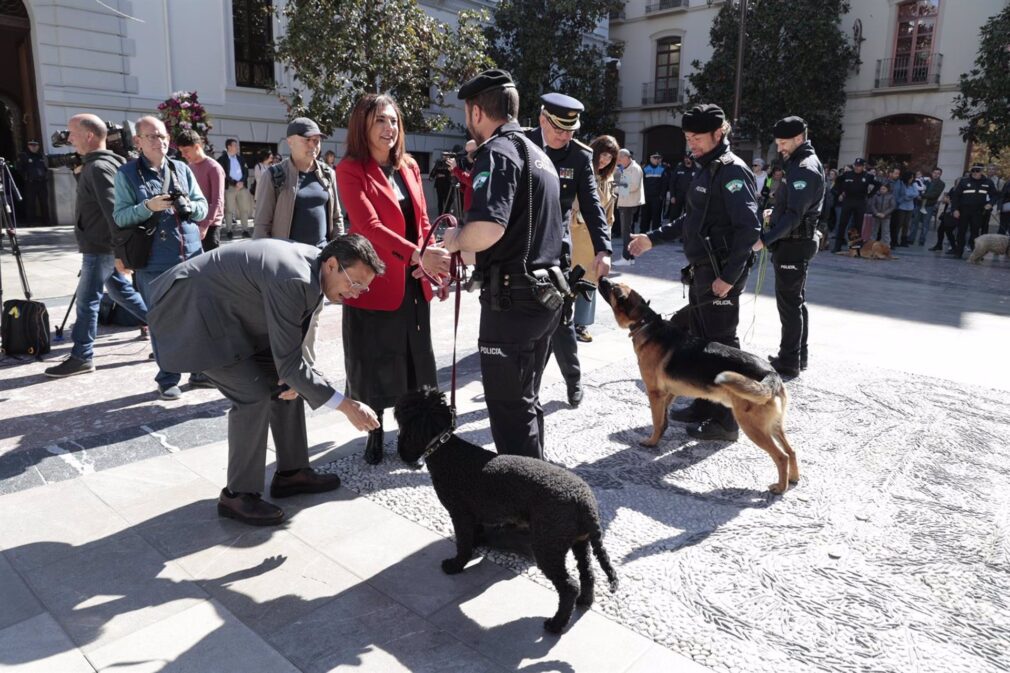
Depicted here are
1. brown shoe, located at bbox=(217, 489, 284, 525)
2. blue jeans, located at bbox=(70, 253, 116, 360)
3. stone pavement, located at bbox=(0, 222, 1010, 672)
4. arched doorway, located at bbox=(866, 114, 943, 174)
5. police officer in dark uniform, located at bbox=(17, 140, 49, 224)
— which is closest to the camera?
stone pavement, located at bbox=(0, 222, 1010, 672)

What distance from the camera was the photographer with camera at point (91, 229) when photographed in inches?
204

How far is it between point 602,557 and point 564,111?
2.72 metres

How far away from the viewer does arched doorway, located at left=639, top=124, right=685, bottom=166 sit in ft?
95.7

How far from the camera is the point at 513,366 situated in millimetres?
3055

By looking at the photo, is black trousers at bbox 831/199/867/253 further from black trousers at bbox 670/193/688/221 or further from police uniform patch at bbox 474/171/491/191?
police uniform patch at bbox 474/171/491/191

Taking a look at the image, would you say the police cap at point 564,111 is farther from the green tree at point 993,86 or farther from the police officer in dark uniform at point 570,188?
the green tree at point 993,86

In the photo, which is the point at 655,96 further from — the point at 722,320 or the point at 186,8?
the point at 722,320

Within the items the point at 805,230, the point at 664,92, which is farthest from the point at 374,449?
the point at 664,92

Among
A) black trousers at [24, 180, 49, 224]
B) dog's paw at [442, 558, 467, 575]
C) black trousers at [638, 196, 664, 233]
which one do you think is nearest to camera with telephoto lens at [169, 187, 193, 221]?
dog's paw at [442, 558, 467, 575]

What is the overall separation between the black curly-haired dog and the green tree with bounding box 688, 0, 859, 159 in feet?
78.8

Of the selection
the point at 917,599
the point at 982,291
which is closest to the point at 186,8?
the point at 982,291

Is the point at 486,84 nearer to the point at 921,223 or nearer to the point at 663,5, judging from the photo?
the point at 921,223

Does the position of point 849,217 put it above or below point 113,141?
below

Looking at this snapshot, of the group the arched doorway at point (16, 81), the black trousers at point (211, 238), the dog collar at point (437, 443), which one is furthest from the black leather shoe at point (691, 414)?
the arched doorway at point (16, 81)
